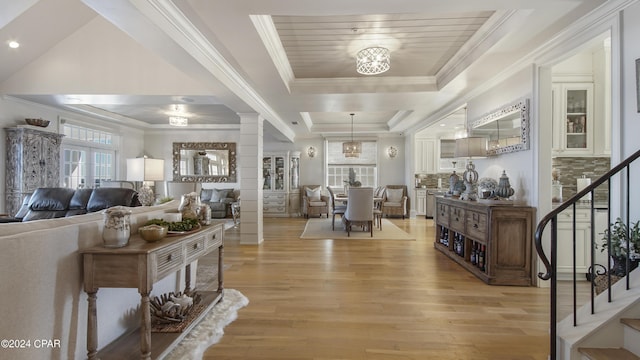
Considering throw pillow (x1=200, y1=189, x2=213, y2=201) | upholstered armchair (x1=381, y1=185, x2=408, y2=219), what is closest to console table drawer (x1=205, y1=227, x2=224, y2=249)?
throw pillow (x1=200, y1=189, x2=213, y2=201)

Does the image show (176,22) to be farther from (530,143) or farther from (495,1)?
(530,143)

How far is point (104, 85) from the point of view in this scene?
175 inches

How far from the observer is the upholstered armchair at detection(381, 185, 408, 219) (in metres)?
8.42

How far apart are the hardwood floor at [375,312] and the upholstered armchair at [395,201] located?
4.05 metres

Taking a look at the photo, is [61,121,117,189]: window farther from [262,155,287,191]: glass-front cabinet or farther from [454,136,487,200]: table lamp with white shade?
[454,136,487,200]: table lamp with white shade

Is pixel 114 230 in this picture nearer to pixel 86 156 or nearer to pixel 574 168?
pixel 574 168

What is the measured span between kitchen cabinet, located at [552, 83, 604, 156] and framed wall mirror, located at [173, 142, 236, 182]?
24.5 feet

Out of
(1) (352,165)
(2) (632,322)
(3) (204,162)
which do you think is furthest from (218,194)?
(2) (632,322)

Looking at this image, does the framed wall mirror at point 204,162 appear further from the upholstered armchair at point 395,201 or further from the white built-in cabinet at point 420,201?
the white built-in cabinet at point 420,201

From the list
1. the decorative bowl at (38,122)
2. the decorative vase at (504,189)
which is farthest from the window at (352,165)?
the decorative bowl at (38,122)

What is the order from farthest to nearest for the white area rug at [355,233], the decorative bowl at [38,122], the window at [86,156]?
the window at [86,156], the white area rug at [355,233], the decorative bowl at [38,122]

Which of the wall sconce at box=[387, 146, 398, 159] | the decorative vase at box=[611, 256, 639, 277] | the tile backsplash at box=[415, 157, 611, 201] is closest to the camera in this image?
the decorative vase at box=[611, 256, 639, 277]

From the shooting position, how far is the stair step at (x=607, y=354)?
1561 millimetres

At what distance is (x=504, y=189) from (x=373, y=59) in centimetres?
219
